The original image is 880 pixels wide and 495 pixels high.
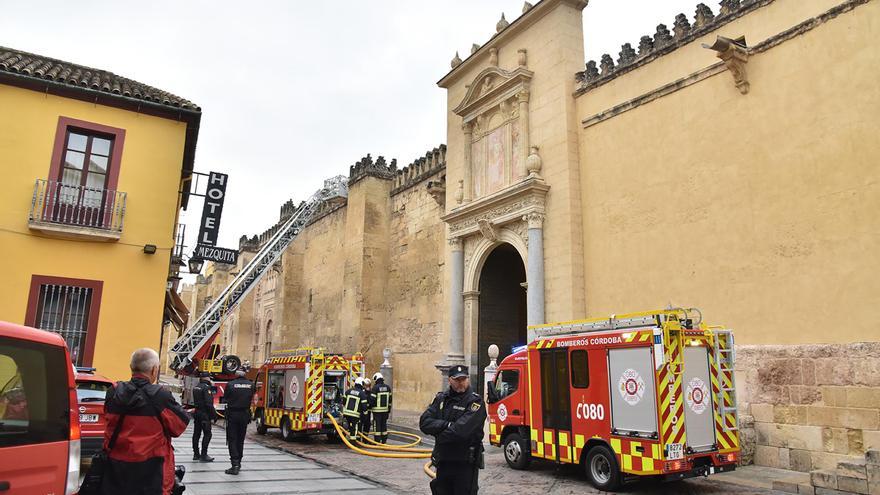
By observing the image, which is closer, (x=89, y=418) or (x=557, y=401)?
(x=89, y=418)

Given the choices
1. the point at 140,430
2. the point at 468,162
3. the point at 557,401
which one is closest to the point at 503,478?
the point at 557,401

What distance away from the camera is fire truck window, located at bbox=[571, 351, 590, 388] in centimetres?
911

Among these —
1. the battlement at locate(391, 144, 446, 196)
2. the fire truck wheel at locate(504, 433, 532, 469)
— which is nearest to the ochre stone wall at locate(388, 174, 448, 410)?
the battlement at locate(391, 144, 446, 196)

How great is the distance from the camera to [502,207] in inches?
627

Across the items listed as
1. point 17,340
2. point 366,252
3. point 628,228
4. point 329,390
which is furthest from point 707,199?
point 366,252

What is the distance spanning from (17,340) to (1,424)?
0.51 meters

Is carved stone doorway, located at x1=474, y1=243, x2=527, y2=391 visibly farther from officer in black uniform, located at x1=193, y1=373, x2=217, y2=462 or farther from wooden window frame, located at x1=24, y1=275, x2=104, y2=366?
wooden window frame, located at x1=24, y1=275, x2=104, y2=366

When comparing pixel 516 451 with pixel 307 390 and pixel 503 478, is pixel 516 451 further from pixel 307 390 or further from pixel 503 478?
pixel 307 390

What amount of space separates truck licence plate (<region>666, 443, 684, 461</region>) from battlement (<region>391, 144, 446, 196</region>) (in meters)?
14.2

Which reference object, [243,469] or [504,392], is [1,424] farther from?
[504,392]

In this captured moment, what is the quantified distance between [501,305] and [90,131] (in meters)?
11.4

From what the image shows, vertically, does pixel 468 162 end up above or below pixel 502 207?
above

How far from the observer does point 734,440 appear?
8.56 metres

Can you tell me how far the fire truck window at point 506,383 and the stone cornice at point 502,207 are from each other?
5.00 m
